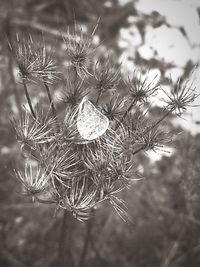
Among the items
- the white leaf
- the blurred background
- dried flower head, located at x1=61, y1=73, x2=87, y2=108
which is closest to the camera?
the white leaf

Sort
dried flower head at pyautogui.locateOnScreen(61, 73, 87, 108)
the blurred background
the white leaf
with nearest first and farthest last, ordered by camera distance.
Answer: the white leaf, dried flower head at pyautogui.locateOnScreen(61, 73, 87, 108), the blurred background

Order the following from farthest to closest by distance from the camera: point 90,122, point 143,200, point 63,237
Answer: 1. point 143,200
2. point 63,237
3. point 90,122

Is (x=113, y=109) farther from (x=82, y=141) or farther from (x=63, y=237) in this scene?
(x=63, y=237)

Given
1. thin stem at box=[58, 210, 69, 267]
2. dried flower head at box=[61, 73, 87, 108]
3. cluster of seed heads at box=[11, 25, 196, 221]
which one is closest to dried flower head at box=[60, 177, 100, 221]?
cluster of seed heads at box=[11, 25, 196, 221]

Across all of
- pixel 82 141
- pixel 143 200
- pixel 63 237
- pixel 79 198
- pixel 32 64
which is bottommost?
pixel 143 200

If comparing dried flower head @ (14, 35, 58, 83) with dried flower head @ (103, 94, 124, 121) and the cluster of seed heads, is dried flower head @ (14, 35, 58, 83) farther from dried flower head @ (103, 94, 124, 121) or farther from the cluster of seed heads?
dried flower head @ (103, 94, 124, 121)

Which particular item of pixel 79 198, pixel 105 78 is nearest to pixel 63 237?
pixel 79 198

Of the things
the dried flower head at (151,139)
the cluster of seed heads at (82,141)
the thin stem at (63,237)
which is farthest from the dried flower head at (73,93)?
the thin stem at (63,237)

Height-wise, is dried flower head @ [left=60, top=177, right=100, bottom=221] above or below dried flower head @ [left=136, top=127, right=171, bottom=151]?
below

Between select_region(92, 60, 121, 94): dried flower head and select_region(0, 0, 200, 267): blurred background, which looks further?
select_region(0, 0, 200, 267): blurred background

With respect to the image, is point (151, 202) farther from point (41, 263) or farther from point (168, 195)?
point (41, 263)
